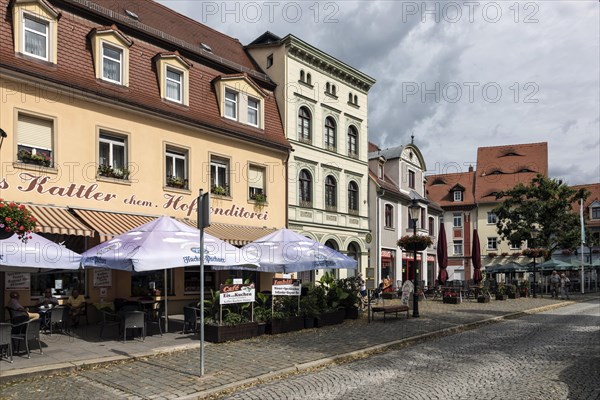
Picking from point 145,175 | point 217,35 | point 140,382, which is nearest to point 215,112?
point 145,175

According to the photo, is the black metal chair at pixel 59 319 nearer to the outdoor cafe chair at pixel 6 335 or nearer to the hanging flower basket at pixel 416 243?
the outdoor cafe chair at pixel 6 335

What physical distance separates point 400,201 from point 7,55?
26.4m

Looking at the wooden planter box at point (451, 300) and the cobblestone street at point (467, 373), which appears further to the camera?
the wooden planter box at point (451, 300)

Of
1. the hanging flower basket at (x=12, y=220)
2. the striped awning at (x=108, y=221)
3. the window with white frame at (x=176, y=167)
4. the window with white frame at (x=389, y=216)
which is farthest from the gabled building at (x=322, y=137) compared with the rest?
the hanging flower basket at (x=12, y=220)

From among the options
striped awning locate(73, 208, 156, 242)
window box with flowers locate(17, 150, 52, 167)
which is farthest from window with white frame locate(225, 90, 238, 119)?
window box with flowers locate(17, 150, 52, 167)

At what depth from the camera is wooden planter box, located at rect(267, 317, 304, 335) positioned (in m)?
13.8

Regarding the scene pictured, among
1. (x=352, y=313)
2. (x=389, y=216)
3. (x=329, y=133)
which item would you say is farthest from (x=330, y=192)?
(x=352, y=313)

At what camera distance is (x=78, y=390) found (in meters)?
8.22

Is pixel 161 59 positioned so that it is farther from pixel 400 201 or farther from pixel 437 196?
pixel 437 196

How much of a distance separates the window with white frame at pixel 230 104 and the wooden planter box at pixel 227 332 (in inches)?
425

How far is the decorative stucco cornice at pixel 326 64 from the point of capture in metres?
25.0

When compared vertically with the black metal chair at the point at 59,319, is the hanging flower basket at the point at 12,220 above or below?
above

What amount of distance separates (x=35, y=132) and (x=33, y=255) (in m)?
5.90

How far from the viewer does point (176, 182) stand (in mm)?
18906
